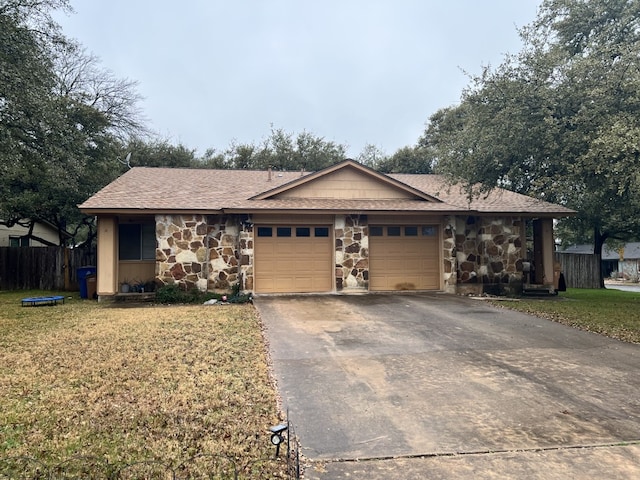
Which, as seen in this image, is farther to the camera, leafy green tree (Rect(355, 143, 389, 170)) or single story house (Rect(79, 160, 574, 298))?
leafy green tree (Rect(355, 143, 389, 170))

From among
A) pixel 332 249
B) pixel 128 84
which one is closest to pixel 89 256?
pixel 332 249

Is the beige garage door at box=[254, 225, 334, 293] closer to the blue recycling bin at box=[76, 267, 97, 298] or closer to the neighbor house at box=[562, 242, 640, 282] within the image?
the blue recycling bin at box=[76, 267, 97, 298]

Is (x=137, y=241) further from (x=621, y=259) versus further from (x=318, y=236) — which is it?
(x=621, y=259)

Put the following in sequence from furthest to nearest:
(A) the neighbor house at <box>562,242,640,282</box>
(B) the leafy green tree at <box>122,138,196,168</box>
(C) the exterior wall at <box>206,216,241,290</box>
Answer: (A) the neighbor house at <box>562,242,640,282</box> < (B) the leafy green tree at <box>122,138,196,168</box> < (C) the exterior wall at <box>206,216,241,290</box>

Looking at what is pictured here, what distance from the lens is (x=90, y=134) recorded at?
62.4ft

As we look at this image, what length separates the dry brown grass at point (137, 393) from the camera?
341cm

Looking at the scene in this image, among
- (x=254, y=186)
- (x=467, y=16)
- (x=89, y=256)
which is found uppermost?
(x=467, y=16)

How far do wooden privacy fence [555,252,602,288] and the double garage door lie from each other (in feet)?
37.0

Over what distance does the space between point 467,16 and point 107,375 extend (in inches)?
668

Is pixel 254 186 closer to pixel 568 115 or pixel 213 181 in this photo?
pixel 213 181

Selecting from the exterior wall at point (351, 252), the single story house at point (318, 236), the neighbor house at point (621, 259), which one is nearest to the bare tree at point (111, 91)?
the single story house at point (318, 236)

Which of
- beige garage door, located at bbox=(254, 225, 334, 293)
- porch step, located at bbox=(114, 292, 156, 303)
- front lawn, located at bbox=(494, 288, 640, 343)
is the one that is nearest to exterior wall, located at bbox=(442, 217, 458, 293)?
front lawn, located at bbox=(494, 288, 640, 343)

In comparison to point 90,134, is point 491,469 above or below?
below

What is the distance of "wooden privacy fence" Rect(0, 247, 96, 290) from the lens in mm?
16922
